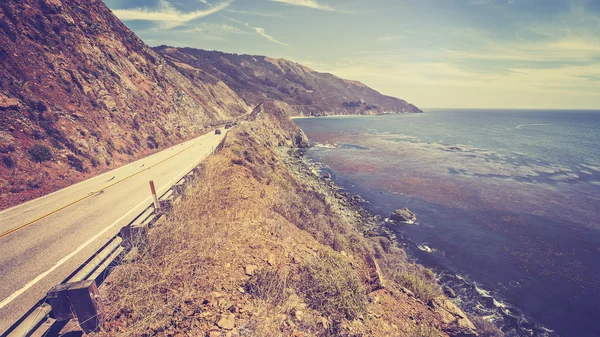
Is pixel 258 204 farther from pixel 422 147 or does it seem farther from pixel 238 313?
pixel 422 147

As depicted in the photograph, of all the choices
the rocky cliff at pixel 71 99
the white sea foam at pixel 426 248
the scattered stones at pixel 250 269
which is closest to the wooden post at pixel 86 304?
the scattered stones at pixel 250 269

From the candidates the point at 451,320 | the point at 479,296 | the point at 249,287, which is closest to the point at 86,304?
the point at 249,287

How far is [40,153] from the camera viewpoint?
16766 millimetres

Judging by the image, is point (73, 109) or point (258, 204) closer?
point (258, 204)

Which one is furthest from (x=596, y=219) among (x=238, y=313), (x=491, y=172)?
(x=238, y=313)

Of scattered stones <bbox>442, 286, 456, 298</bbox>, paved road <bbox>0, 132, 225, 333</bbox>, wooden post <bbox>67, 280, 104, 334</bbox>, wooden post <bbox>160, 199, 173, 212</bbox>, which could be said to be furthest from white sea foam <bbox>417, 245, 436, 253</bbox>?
wooden post <bbox>67, 280, 104, 334</bbox>

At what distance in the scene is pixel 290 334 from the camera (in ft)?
17.2

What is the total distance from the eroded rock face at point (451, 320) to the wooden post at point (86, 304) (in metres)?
9.21

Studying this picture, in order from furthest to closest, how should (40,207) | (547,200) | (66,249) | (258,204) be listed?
(547,200)
(40,207)
(258,204)
(66,249)

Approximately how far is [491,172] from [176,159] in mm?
45040

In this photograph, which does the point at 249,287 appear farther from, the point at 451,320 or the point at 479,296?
the point at 479,296

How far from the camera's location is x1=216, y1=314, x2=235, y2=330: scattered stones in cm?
496

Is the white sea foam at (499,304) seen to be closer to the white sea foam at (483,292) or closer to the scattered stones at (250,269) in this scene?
the white sea foam at (483,292)

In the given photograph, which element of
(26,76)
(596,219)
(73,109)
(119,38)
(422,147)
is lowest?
(596,219)
